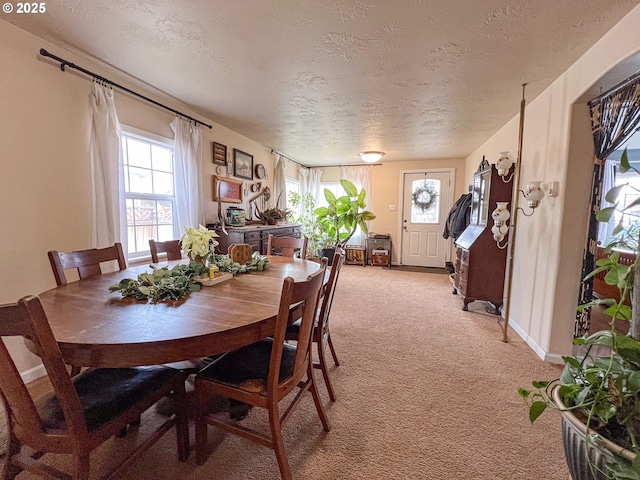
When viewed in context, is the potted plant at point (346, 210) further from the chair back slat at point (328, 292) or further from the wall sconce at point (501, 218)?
the chair back slat at point (328, 292)

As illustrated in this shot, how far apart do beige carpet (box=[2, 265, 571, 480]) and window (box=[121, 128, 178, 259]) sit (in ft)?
6.11

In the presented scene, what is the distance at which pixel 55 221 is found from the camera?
2084 millimetres

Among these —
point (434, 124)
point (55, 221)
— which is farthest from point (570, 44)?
point (55, 221)

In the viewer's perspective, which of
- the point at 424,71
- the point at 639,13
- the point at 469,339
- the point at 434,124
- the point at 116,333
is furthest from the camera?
the point at 434,124

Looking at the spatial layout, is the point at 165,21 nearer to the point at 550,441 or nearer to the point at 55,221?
the point at 55,221

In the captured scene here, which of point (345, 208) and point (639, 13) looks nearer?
point (639, 13)

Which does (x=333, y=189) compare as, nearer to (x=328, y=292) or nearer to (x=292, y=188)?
(x=292, y=188)

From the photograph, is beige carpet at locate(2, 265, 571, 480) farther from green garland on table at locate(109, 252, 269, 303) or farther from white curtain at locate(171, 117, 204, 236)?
white curtain at locate(171, 117, 204, 236)

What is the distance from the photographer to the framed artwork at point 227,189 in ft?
12.1

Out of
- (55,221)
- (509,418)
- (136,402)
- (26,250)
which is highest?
(55,221)

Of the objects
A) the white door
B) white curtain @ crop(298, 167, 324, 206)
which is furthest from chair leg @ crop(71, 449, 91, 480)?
the white door

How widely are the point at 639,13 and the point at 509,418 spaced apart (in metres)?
2.38

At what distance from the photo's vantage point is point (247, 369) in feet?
4.38

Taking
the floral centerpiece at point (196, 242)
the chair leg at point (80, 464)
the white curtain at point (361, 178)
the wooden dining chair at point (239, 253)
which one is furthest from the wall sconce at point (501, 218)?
the white curtain at point (361, 178)
